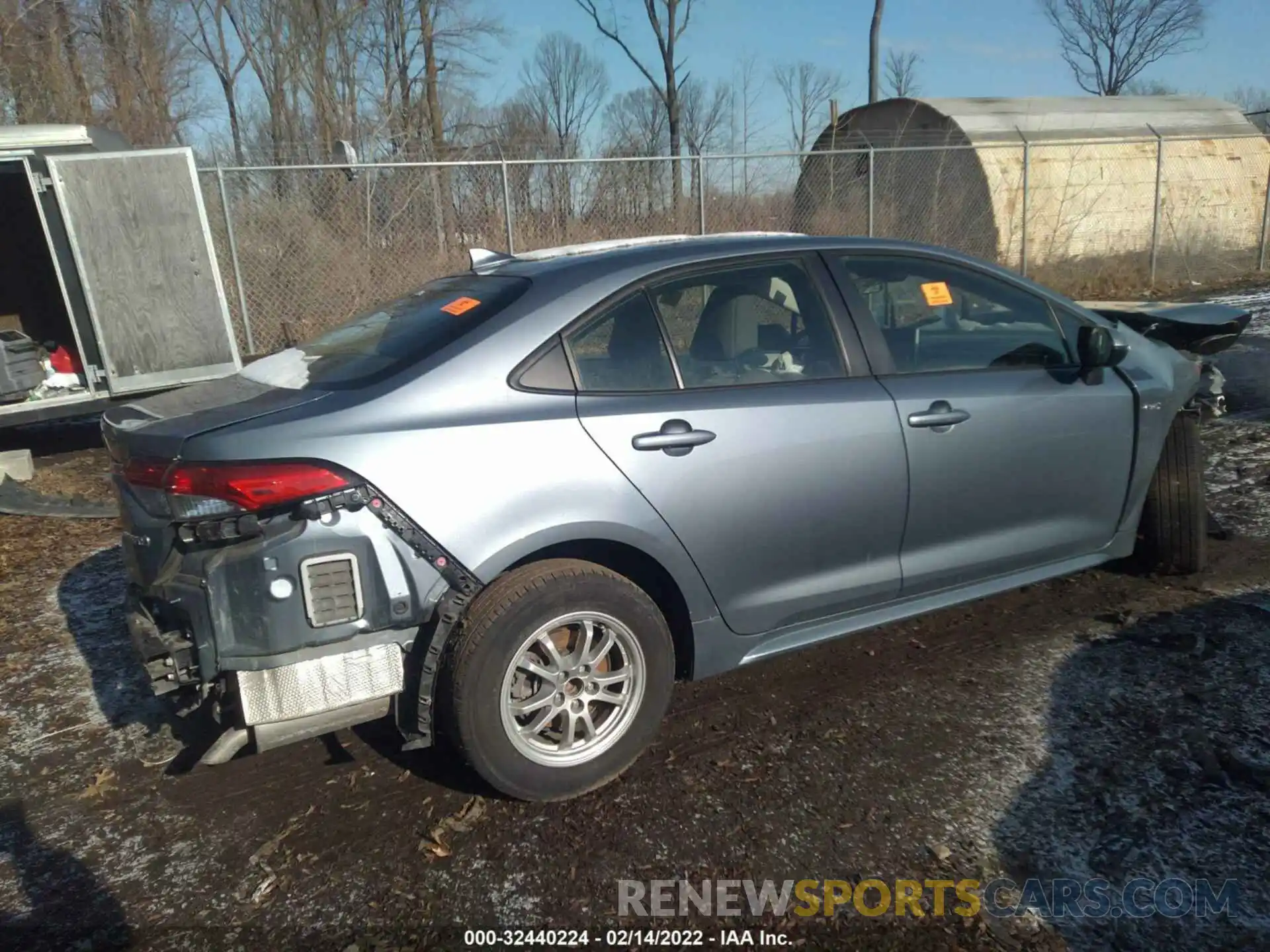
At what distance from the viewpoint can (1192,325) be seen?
5.60m

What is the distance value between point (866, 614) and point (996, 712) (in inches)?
23.1

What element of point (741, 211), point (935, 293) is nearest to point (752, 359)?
point (935, 293)

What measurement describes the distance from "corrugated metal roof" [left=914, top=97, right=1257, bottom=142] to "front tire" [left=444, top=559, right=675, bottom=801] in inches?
652

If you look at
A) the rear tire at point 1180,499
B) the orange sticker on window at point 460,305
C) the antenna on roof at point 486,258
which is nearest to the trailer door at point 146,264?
the antenna on roof at point 486,258

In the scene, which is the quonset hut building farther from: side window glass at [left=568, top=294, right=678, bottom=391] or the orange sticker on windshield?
side window glass at [left=568, top=294, right=678, bottom=391]

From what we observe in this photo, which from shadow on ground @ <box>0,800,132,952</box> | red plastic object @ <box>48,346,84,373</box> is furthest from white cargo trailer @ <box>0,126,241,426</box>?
shadow on ground @ <box>0,800,132,952</box>

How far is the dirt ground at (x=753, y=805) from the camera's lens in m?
2.60

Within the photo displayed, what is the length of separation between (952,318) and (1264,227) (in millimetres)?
17254

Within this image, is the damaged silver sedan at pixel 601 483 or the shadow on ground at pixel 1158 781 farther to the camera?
the damaged silver sedan at pixel 601 483

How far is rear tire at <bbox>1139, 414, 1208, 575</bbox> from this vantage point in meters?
4.36

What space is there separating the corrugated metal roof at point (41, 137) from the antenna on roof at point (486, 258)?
5044 millimetres

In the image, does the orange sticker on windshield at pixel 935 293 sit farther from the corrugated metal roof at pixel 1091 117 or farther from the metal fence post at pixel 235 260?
the corrugated metal roof at pixel 1091 117

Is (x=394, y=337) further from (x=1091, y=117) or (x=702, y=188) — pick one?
(x=1091, y=117)

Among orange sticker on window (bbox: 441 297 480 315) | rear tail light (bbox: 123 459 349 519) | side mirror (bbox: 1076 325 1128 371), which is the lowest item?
side mirror (bbox: 1076 325 1128 371)
